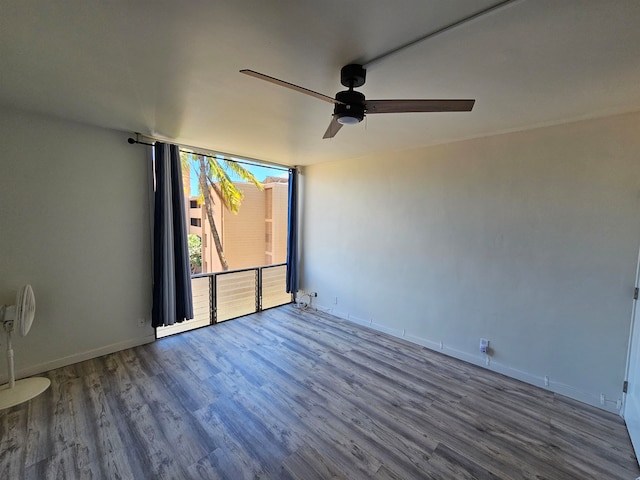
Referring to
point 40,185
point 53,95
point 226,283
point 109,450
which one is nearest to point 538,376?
point 109,450

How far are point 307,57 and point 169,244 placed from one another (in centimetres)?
270

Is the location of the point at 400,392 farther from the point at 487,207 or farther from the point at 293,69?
the point at 293,69

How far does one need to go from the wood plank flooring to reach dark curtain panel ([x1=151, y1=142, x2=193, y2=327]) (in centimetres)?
56

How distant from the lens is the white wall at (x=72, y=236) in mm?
2502

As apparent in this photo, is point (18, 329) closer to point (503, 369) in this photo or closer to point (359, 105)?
point (359, 105)

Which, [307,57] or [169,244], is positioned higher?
[307,57]

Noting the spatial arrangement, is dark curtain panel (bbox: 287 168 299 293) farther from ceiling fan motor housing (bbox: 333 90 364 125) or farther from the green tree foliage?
the green tree foliage

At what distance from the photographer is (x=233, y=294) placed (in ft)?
14.3

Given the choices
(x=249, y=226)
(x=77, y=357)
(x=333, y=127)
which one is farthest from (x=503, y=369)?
(x=249, y=226)

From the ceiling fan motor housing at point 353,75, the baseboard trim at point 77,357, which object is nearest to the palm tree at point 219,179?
the baseboard trim at point 77,357

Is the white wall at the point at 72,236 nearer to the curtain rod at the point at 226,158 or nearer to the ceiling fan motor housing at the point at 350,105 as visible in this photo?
the curtain rod at the point at 226,158

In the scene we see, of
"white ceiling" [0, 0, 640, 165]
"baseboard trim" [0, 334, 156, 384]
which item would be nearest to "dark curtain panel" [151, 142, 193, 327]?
"baseboard trim" [0, 334, 156, 384]

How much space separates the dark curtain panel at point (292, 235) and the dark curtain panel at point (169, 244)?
1837 mm

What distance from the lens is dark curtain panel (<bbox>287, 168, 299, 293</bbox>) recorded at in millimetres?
4875
